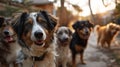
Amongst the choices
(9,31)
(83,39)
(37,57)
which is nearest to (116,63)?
(83,39)

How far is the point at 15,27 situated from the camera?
4.17m

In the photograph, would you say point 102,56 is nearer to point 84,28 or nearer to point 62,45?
point 84,28

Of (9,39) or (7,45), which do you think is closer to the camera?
(9,39)

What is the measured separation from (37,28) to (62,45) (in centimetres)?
371

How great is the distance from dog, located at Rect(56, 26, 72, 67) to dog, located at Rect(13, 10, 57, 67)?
306 centimetres

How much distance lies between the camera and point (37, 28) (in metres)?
3.88

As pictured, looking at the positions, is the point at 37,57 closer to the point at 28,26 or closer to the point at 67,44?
the point at 28,26

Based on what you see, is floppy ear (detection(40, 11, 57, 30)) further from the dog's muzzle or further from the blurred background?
the blurred background

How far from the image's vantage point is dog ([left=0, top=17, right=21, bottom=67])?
6176mm

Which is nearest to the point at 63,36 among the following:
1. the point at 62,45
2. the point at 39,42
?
the point at 62,45

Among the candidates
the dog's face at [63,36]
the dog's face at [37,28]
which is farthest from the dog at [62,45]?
the dog's face at [37,28]

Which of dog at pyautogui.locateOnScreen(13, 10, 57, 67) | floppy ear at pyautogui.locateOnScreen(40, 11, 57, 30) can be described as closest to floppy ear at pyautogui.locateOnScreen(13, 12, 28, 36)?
dog at pyautogui.locateOnScreen(13, 10, 57, 67)

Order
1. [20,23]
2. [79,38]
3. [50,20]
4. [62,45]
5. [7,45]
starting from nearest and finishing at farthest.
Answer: [20,23]
[50,20]
[7,45]
[62,45]
[79,38]

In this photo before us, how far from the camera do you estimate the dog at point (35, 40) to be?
13.2 feet
